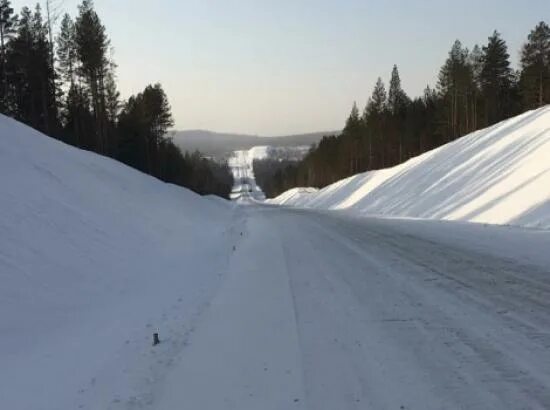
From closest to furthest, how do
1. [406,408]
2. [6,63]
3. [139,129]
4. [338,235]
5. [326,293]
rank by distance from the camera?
[406,408], [326,293], [338,235], [6,63], [139,129]

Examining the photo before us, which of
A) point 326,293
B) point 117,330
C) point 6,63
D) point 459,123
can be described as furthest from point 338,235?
point 459,123

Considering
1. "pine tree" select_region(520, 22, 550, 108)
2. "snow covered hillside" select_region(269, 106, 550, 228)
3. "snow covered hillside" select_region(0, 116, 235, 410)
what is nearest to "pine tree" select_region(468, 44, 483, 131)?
"pine tree" select_region(520, 22, 550, 108)

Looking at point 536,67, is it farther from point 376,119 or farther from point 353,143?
point 353,143

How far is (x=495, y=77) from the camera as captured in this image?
215ft

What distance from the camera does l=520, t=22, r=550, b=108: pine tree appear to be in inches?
2201

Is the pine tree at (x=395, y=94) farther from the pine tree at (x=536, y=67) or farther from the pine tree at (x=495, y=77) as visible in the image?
the pine tree at (x=536, y=67)

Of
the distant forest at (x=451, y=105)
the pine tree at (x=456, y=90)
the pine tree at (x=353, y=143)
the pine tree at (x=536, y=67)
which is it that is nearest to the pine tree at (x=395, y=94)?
the distant forest at (x=451, y=105)

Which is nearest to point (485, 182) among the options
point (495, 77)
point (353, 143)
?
point (495, 77)

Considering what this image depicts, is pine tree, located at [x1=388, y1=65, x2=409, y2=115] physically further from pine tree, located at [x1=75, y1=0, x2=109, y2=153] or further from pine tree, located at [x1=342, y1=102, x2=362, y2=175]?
pine tree, located at [x1=75, y1=0, x2=109, y2=153]

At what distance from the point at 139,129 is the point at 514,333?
202ft

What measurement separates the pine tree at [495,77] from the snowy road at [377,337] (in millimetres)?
59414

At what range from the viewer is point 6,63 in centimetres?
4791

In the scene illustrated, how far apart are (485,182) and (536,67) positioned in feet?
126

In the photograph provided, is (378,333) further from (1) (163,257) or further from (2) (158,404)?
(1) (163,257)
